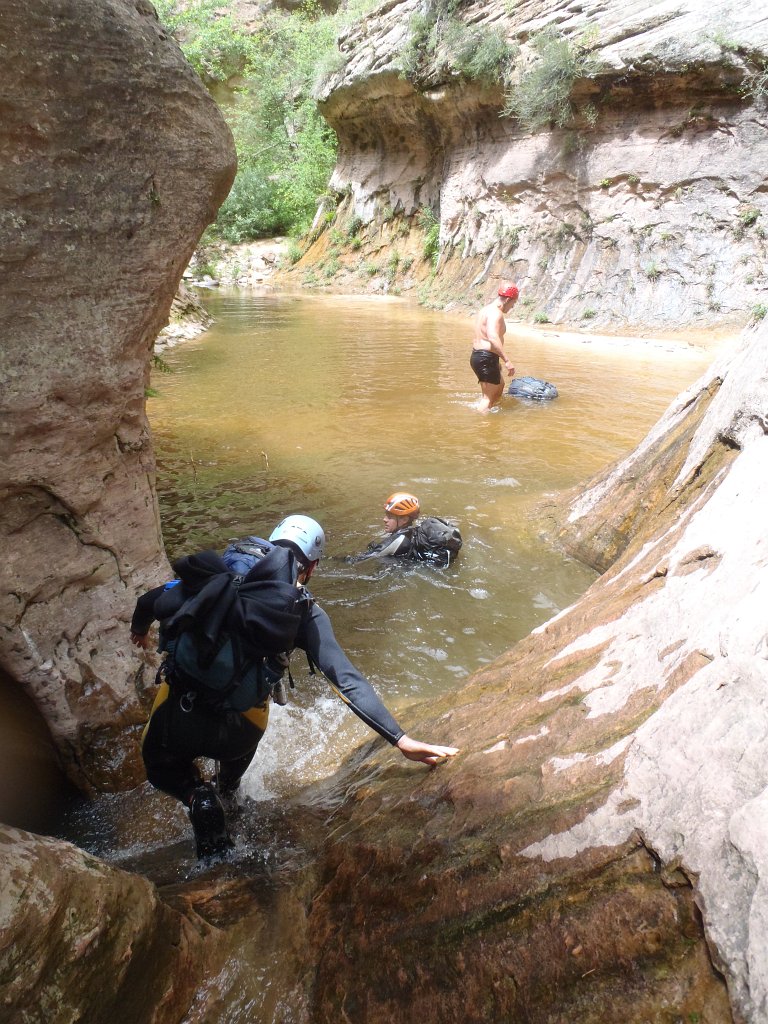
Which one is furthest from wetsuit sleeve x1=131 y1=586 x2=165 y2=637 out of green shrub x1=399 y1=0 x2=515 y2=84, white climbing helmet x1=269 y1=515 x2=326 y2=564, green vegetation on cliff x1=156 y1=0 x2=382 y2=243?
green vegetation on cliff x1=156 y1=0 x2=382 y2=243

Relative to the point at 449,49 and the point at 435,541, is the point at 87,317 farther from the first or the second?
the point at 449,49

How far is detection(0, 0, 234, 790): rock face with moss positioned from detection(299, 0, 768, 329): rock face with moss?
14155 mm

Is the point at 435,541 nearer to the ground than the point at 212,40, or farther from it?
nearer to the ground

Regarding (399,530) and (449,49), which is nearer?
(399,530)

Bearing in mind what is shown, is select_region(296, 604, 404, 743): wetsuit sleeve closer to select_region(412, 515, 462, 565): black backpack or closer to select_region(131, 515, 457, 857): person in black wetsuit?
select_region(131, 515, 457, 857): person in black wetsuit

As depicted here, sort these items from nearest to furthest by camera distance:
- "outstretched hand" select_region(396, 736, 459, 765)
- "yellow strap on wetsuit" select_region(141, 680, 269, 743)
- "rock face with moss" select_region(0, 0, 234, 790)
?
"outstretched hand" select_region(396, 736, 459, 765)
"rock face with moss" select_region(0, 0, 234, 790)
"yellow strap on wetsuit" select_region(141, 680, 269, 743)

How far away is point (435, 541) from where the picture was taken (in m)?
5.30

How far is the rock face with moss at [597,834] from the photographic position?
4.47ft

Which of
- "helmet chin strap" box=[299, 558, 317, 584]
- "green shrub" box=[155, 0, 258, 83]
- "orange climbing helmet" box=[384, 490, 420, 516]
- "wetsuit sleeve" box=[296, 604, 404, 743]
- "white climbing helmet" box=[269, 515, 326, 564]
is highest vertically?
"green shrub" box=[155, 0, 258, 83]

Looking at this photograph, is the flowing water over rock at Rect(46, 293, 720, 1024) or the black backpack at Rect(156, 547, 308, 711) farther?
the flowing water over rock at Rect(46, 293, 720, 1024)

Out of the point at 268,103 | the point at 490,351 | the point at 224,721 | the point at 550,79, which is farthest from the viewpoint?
the point at 268,103

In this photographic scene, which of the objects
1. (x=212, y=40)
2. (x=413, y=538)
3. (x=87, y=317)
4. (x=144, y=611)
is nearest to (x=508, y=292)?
(x=413, y=538)

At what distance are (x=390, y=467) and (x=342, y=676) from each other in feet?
17.0

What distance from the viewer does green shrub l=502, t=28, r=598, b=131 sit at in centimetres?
1508
